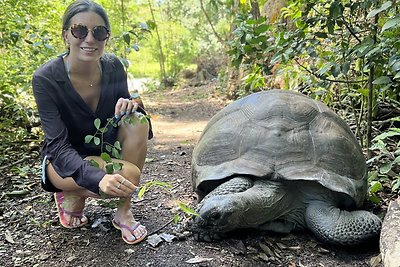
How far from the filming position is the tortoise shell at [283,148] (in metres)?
2.06

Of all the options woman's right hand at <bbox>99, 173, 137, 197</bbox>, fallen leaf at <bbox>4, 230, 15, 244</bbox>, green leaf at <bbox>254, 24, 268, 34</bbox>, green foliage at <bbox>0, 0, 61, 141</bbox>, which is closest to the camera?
woman's right hand at <bbox>99, 173, 137, 197</bbox>

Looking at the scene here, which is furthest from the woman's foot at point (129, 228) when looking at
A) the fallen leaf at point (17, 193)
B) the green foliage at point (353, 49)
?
the green foliage at point (353, 49)

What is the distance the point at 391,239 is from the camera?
1637mm

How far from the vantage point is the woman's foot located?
1991 millimetres

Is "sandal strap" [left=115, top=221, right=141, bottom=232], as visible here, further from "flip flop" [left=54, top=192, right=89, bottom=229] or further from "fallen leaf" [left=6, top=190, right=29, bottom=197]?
"fallen leaf" [left=6, top=190, right=29, bottom=197]

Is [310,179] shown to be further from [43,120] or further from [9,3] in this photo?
[9,3]

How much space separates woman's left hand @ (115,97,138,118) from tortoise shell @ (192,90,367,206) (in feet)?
1.76

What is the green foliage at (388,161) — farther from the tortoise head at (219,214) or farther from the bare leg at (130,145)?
the bare leg at (130,145)

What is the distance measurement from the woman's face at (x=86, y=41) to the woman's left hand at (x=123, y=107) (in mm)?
259

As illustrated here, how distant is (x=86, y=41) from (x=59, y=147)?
0.53 meters

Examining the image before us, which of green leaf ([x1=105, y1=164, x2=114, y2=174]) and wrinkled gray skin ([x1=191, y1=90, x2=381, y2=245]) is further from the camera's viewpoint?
wrinkled gray skin ([x1=191, y1=90, x2=381, y2=245])

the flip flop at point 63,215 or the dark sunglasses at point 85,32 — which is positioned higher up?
the dark sunglasses at point 85,32

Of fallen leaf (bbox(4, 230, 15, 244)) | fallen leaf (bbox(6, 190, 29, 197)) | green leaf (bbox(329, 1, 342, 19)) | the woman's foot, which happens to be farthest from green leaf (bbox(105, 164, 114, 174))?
green leaf (bbox(329, 1, 342, 19))

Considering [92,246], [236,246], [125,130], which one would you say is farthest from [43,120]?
[236,246]
